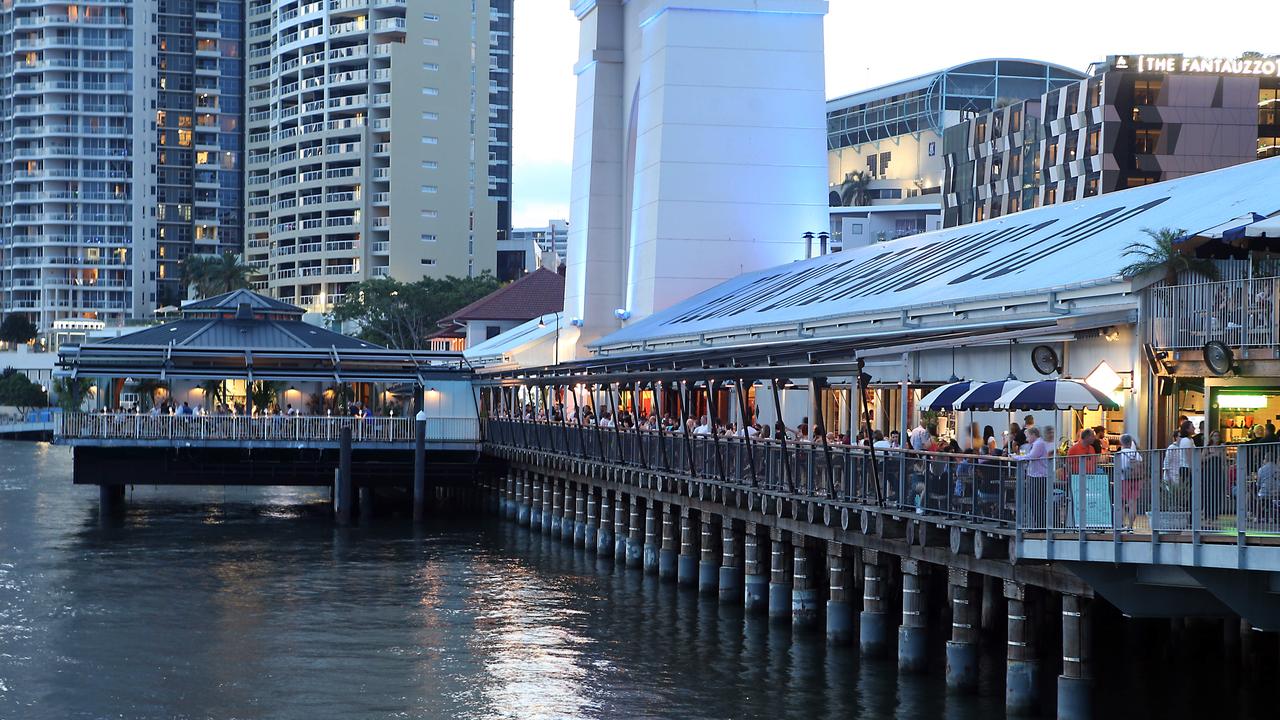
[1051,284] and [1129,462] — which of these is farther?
[1051,284]

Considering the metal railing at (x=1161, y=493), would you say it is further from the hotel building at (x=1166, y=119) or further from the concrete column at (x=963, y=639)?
the hotel building at (x=1166, y=119)

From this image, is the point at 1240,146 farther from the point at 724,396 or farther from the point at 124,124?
the point at 124,124

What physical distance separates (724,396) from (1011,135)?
77.1 m

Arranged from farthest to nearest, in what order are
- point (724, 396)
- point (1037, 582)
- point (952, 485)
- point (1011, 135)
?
1. point (1011, 135)
2. point (724, 396)
3. point (952, 485)
4. point (1037, 582)

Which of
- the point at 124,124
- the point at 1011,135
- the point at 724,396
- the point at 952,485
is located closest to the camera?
the point at 952,485

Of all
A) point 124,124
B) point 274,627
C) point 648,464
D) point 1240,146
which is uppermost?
point 124,124

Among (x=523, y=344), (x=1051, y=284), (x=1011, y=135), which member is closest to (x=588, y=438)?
(x=1051, y=284)

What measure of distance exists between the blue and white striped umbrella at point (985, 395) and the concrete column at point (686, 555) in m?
14.1

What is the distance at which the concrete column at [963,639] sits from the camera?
→ 26906 mm

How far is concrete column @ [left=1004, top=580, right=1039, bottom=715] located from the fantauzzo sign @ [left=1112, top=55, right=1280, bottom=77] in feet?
295

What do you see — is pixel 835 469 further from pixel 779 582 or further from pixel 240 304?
pixel 240 304

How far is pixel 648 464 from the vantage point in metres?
44.1

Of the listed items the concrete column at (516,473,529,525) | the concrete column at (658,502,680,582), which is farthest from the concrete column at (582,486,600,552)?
the concrete column at (516,473,529,525)

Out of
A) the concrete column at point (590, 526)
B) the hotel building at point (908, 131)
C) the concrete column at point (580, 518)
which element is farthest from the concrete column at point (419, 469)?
the hotel building at point (908, 131)
